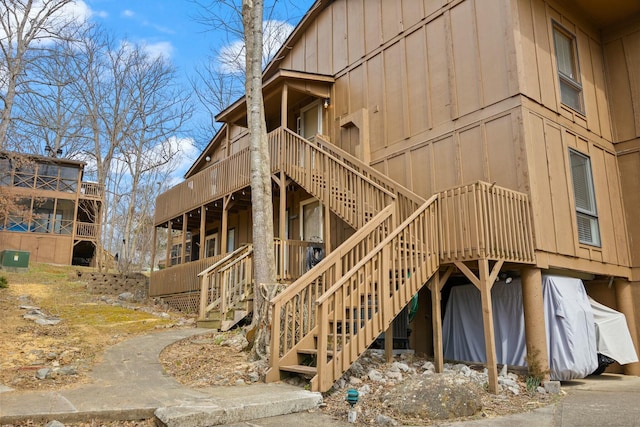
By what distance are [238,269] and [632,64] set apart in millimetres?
11223

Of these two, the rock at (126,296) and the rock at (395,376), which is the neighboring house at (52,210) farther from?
the rock at (395,376)

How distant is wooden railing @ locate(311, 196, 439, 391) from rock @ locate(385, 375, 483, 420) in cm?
86

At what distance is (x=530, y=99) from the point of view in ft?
30.7

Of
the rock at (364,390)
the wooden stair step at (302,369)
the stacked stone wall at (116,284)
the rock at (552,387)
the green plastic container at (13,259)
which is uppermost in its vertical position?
the green plastic container at (13,259)

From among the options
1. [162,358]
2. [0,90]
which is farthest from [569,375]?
[0,90]

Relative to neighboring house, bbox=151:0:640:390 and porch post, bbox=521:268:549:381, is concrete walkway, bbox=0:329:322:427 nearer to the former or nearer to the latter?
neighboring house, bbox=151:0:640:390

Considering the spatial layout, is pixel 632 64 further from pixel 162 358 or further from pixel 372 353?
pixel 162 358

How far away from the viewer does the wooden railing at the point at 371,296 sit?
6.23m

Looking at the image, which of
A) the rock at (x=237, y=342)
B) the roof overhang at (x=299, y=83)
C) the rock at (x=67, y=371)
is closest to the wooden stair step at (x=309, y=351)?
the rock at (x=237, y=342)

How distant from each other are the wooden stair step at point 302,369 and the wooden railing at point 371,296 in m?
0.19

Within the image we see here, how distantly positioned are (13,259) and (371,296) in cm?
2057

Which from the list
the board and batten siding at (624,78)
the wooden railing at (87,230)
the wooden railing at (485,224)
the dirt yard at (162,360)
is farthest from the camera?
the wooden railing at (87,230)

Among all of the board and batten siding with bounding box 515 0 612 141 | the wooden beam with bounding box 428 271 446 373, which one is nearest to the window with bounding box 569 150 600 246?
the board and batten siding with bounding box 515 0 612 141

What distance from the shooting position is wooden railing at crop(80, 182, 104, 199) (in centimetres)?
2866
